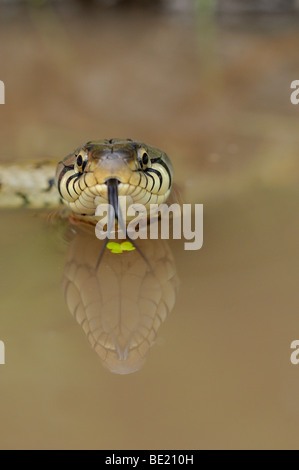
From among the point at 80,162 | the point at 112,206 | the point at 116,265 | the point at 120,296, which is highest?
the point at 80,162

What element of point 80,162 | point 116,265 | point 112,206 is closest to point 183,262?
point 116,265

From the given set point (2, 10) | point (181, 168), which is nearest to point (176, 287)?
point (181, 168)

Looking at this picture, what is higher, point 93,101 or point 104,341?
point 93,101

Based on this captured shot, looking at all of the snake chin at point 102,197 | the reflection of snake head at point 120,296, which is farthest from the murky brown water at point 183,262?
the snake chin at point 102,197

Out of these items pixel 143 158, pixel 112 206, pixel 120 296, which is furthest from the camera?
pixel 143 158

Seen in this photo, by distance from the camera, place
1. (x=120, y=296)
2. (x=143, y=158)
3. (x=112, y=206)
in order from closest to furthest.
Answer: (x=120, y=296) → (x=112, y=206) → (x=143, y=158)

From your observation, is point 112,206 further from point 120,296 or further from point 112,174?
point 120,296

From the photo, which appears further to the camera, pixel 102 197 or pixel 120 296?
pixel 102 197

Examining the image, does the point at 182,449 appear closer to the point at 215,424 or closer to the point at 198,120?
the point at 215,424
